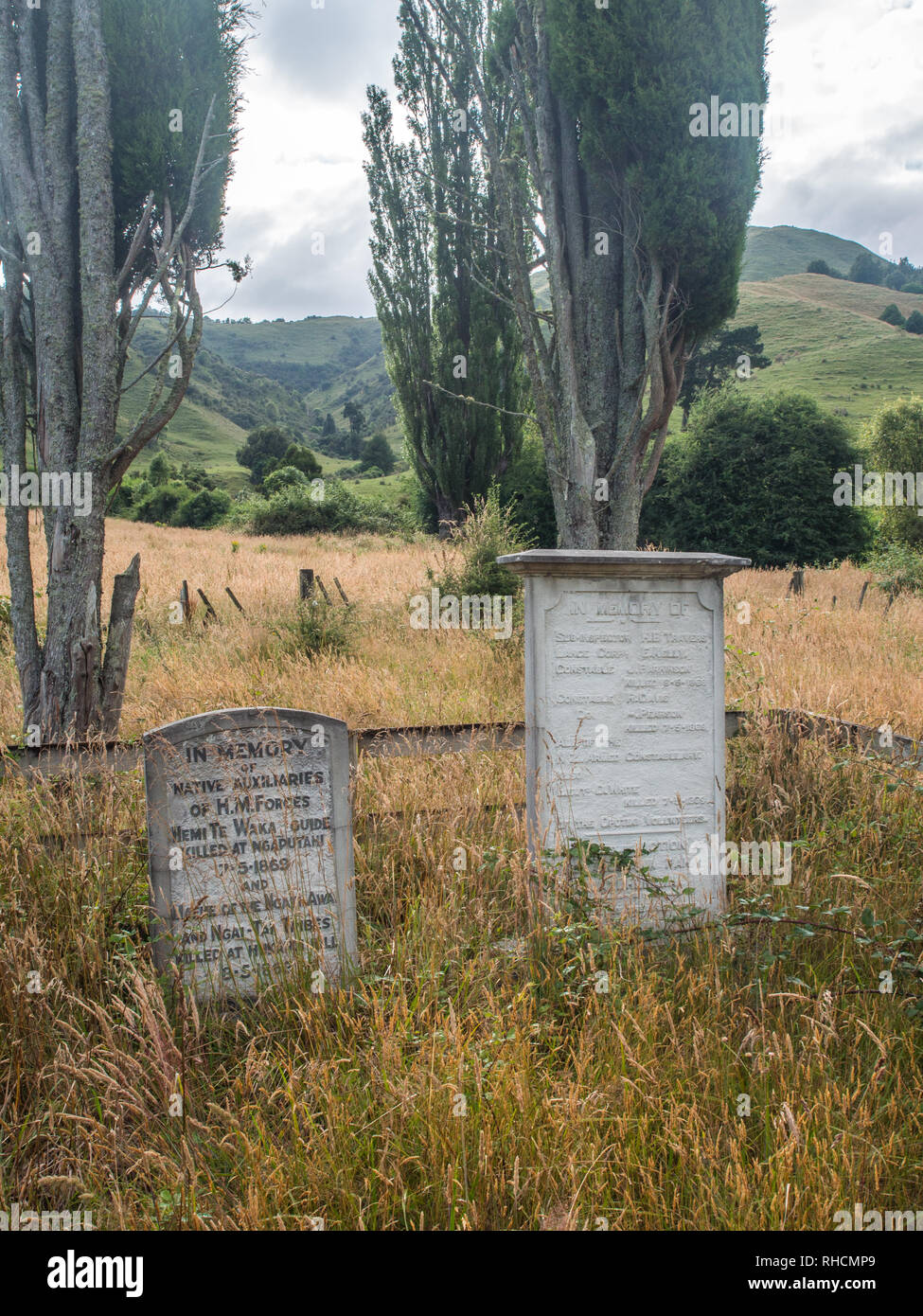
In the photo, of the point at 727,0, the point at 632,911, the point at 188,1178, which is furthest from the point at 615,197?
the point at 188,1178

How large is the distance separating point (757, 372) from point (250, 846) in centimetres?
5621

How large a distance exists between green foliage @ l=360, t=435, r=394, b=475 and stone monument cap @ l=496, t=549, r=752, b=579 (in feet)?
180

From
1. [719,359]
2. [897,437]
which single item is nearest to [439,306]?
[897,437]

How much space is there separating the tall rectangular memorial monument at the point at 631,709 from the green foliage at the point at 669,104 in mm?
5578

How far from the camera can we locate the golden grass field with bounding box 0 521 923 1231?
1859mm

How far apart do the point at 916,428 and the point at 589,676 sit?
23620 mm

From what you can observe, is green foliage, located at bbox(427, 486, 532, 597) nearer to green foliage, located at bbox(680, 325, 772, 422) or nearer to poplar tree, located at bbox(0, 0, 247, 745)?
poplar tree, located at bbox(0, 0, 247, 745)

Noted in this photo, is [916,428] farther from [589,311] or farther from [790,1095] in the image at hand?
[790,1095]

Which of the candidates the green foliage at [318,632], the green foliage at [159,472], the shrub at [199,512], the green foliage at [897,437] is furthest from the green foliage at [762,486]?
the green foliage at [159,472]

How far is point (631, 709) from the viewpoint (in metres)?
3.54

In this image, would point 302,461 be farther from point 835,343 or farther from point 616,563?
point 616,563

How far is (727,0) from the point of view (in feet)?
23.6

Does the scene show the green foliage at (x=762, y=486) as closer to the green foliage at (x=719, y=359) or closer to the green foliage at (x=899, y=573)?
the green foliage at (x=899, y=573)

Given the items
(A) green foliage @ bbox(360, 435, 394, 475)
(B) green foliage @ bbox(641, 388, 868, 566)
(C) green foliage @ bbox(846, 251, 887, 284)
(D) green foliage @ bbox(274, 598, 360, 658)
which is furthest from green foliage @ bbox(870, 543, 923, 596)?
(C) green foliage @ bbox(846, 251, 887, 284)
